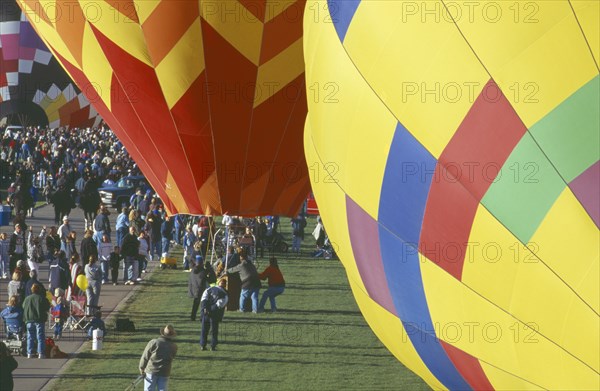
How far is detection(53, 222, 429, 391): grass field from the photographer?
16.2 meters

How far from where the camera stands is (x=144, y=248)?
951 inches

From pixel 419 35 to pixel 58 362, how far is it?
891cm

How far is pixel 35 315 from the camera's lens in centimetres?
1689

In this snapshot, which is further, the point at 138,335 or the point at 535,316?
the point at 138,335

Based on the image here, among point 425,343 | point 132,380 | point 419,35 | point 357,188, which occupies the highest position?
point 419,35

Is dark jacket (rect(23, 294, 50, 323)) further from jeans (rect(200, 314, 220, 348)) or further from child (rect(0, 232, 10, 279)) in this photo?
child (rect(0, 232, 10, 279))

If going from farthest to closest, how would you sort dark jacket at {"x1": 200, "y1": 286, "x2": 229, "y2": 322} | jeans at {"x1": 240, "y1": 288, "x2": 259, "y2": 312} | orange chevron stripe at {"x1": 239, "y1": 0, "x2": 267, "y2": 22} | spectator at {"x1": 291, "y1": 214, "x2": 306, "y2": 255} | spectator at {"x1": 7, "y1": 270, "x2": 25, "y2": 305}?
spectator at {"x1": 291, "y1": 214, "x2": 306, "y2": 255}, jeans at {"x1": 240, "y1": 288, "x2": 259, "y2": 312}, spectator at {"x1": 7, "y1": 270, "x2": 25, "y2": 305}, dark jacket at {"x1": 200, "y1": 286, "x2": 229, "y2": 322}, orange chevron stripe at {"x1": 239, "y1": 0, "x2": 267, "y2": 22}

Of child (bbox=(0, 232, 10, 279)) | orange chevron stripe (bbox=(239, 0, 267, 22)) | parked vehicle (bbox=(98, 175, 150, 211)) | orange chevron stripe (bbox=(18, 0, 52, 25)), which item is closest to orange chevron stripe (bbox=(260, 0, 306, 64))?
orange chevron stripe (bbox=(239, 0, 267, 22))

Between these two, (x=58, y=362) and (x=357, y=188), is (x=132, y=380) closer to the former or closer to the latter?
(x=58, y=362)

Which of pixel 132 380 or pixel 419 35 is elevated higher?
pixel 419 35

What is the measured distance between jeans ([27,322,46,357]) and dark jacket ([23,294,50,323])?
0.06 metres

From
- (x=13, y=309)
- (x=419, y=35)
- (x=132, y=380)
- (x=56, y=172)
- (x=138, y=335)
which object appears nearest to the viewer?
(x=419, y=35)

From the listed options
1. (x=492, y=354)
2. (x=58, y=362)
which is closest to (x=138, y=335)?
(x=58, y=362)

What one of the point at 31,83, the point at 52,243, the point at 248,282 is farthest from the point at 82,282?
the point at 31,83
